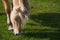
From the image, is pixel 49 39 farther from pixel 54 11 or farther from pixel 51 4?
pixel 51 4

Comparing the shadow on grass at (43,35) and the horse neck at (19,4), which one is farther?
the shadow on grass at (43,35)

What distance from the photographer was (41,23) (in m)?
5.41

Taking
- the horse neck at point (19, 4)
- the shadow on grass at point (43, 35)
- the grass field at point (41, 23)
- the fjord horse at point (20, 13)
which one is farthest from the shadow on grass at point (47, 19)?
the horse neck at point (19, 4)

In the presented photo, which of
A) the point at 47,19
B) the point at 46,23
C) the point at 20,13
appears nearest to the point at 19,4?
the point at 20,13

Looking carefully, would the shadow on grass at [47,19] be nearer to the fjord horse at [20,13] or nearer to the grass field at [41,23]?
the grass field at [41,23]

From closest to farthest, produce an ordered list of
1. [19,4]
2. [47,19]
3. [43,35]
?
1. [19,4]
2. [43,35]
3. [47,19]

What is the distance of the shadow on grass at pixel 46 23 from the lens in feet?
15.4

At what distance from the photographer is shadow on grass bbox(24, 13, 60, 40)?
4.70 meters

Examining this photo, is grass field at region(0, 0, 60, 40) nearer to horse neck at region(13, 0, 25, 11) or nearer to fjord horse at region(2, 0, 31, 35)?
fjord horse at region(2, 0, 31, 35)

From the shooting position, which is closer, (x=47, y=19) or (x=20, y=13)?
(x=20, y=13)

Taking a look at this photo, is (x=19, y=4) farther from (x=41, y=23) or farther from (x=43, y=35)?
(x=41, y=23)

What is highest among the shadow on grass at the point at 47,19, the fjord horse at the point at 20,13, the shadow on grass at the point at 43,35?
the fjord horse at the point at 20,13

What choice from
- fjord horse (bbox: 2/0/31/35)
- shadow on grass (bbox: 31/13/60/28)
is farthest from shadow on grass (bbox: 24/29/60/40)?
fjord horse (bbox: 2/0/31/35)

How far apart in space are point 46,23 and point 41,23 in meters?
0.13
